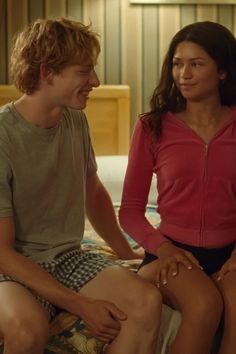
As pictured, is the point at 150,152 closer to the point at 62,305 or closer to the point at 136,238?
the point at 136,238

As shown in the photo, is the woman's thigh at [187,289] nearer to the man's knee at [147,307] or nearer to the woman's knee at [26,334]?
the man's knee at [147,307]

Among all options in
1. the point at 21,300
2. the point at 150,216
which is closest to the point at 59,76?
the point at 21,300

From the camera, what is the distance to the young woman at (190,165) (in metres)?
1.61

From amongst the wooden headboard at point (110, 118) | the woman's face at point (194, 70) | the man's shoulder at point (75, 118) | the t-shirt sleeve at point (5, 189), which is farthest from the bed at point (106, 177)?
the woman's face at point (194, 70)

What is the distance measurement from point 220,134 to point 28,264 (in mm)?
617

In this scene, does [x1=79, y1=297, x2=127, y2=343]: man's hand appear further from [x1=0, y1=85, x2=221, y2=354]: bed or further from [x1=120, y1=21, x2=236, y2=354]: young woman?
[x1=120, y1=21, x2=236, y2=354]: young woman

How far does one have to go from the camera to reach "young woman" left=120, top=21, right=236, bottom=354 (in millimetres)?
1613

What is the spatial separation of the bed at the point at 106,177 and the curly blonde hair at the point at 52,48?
586 millimetres

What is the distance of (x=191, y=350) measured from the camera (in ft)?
4.59

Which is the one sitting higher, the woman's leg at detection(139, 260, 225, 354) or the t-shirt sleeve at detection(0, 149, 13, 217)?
the t-shirt sleeve at detection(0, 149, 13, 217)

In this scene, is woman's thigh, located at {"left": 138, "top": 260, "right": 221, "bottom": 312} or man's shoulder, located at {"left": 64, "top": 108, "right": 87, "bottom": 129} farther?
man's shoulder, located at {"left": 64, "top": 108, "right": 87, "bottom": 129}

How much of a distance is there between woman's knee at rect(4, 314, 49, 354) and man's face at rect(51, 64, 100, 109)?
544 millimetres

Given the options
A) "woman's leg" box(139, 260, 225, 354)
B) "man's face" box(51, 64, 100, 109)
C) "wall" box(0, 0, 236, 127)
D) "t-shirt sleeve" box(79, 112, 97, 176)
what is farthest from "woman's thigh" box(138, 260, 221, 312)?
"wall" box(0, 0, 236, 127)

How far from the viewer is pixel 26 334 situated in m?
1.32
